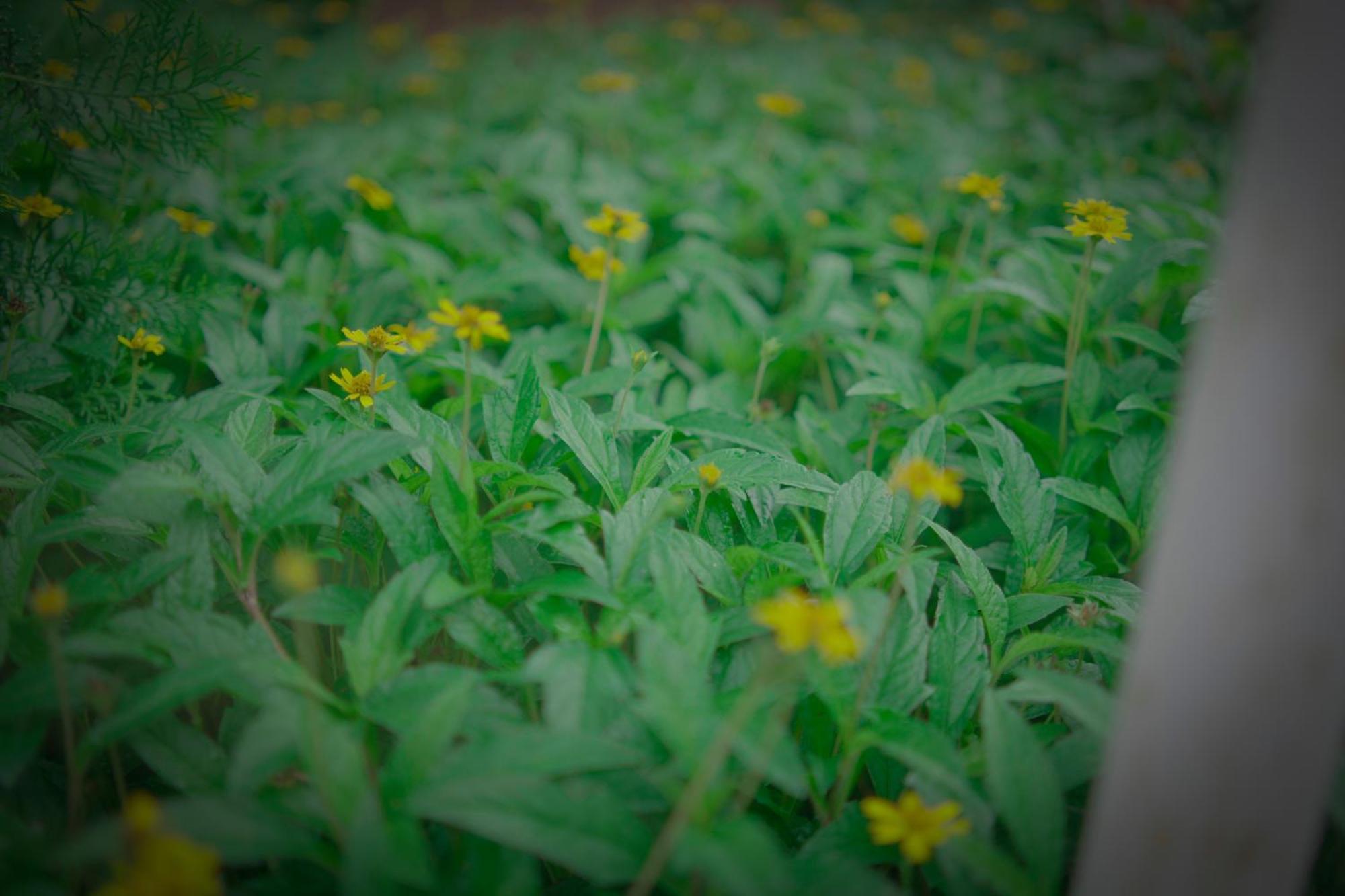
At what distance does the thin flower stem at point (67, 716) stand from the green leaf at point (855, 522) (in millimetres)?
894

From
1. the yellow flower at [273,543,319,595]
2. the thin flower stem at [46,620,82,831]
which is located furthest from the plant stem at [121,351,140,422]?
the thin flower stem at [46,620,82,831]

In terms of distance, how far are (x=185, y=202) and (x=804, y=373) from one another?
5.67 ft

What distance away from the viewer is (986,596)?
3.83 feet

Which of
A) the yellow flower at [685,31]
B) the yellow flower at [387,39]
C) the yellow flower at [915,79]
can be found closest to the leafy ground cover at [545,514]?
the yellow flower at [915,79]

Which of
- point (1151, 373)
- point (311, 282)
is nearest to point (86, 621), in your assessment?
point (311, 282)

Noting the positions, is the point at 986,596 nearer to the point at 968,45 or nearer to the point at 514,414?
the point at 514,414

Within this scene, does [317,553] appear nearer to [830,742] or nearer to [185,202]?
[830,742]

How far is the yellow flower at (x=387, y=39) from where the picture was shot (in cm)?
523

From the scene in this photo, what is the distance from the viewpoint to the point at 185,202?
2178 mm

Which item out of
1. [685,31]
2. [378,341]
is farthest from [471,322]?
[685,31]

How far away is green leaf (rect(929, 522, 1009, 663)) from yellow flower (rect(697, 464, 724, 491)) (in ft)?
1.06

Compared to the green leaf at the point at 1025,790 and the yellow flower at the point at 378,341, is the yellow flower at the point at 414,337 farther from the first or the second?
the green leaf at the point at 1025,790

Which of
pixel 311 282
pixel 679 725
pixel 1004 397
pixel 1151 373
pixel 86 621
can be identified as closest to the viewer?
pixel 679 725

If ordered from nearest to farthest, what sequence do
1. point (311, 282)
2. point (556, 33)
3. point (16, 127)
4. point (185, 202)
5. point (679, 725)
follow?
point (679, 725) < point (16, 127) < point (311, 282) < point (185, 202) < point (556, 33)
